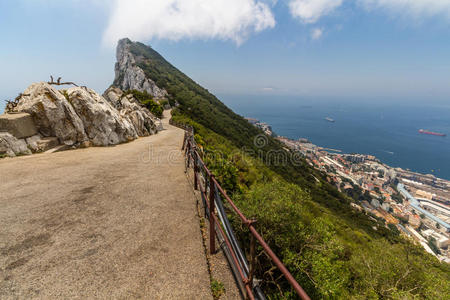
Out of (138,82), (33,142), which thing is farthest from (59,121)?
(138,82)

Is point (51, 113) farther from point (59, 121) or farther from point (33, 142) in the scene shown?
point (33, 142)

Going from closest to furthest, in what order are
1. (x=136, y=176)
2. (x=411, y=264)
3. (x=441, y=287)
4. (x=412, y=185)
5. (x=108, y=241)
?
(x=108, y=241)
(x=441, y=287)
(x=136, y=176)
(x=411, y=264)
(x=412, y=185)

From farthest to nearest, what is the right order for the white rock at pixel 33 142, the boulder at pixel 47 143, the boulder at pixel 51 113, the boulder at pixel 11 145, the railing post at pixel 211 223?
the boulder at pixel 51 113 → the boulder at pixel 47 143 → the white rock at pixel 33 142 → the boulder at pixel 11 145 → the railing post at pixel 211 223

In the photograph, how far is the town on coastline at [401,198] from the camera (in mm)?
37781

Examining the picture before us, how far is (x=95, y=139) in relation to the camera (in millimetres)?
11875

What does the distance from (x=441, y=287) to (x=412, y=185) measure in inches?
3674

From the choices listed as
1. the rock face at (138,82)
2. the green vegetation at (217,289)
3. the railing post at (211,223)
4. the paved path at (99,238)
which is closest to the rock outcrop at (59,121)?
the paved path at (99,238)

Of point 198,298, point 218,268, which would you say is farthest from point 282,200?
point 198,298

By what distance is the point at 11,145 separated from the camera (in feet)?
26.9

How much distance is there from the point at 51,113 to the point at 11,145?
8.18 feet

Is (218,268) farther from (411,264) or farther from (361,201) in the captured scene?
(361,201)

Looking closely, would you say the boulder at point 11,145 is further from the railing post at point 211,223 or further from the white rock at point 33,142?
the railing post at point 211,223

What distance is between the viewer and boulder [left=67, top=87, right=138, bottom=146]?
11.7 meters

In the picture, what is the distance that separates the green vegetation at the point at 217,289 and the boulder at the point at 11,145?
1103cm
